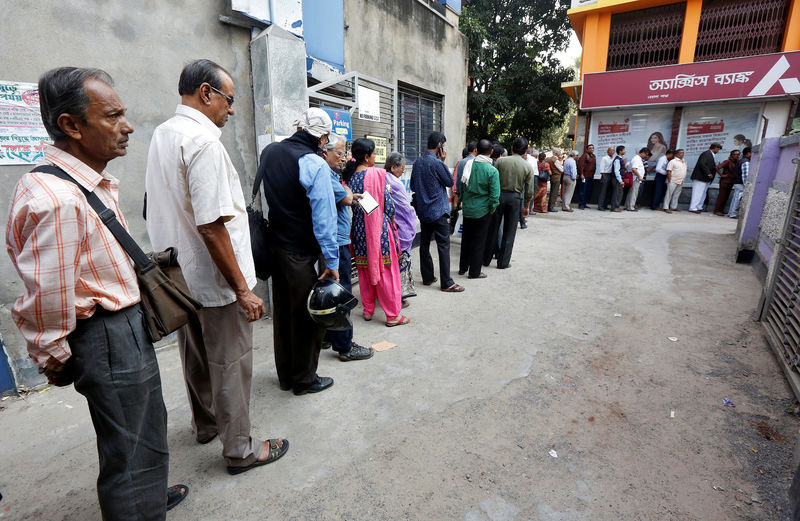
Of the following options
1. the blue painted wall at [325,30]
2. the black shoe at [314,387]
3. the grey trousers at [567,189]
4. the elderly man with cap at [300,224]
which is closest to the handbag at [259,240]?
the elderly man with cap at [300,224]

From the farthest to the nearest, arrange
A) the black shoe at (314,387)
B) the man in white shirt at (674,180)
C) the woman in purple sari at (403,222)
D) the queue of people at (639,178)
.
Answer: the man in white shirt at (674,180) < the queue of people at (639,178) < the woman in purple sari at (403,222) < the black shoe at (314,387)

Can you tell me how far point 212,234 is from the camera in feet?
5.90

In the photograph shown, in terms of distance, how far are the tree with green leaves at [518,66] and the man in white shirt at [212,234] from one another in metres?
14.3

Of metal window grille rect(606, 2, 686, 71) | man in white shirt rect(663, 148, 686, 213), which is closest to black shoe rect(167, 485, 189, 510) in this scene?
man in white shirt rect(663, 148, 686, 213)

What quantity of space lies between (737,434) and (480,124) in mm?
14843

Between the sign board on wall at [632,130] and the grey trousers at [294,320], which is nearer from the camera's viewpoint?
the grey trousers at [294,320]

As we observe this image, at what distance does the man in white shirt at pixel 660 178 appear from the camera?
37.9ft

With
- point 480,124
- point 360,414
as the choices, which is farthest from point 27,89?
point 480,124

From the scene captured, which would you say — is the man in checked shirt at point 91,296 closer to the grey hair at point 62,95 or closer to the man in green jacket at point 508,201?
the grey hair at point 62,95

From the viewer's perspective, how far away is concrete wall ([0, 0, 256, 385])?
273cm

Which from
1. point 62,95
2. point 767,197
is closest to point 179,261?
point 62,95

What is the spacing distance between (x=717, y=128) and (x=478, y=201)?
10734mm

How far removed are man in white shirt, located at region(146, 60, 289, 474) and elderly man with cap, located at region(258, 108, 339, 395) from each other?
0.50m

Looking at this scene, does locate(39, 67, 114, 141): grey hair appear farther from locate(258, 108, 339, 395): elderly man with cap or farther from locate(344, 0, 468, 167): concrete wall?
locate(344, 0, 468, 167): concrete wall
